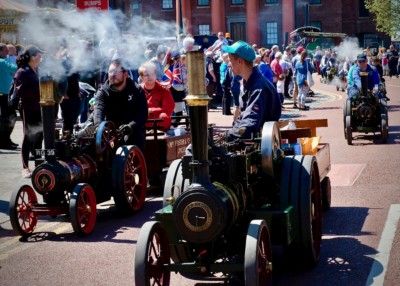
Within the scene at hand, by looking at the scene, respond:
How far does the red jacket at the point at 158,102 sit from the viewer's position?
10359 mm

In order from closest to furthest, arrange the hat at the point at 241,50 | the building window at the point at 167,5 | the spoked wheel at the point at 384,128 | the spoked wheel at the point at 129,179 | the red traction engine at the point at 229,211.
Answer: the red traction engine at the point at 229,211
the hat at the point at 241,50
the spoked wheel at the point at 129,179
the spoked wheel at the point at 384,128
the building window at the point at 167,5

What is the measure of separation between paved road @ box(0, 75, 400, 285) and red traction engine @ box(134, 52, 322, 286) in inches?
11.2

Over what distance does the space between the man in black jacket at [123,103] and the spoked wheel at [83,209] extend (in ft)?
4.46

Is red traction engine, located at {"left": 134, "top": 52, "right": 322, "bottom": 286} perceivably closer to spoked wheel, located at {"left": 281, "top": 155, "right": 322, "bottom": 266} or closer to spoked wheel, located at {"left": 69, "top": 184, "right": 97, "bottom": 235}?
spoked wheel, located at {"left": 281, "top": 155, "right": 322, "bottom": 266}

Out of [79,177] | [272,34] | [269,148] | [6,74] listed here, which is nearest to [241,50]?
[269,148]

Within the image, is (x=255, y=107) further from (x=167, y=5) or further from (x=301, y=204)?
(x=167, y=5)

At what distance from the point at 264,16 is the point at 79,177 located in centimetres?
5752

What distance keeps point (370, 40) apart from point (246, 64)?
199 feet

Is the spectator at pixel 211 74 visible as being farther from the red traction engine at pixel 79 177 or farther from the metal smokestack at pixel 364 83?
the red traction engine at pixel 79 177

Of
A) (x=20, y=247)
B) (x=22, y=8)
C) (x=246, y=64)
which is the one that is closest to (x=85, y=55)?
(x=20, y=247)

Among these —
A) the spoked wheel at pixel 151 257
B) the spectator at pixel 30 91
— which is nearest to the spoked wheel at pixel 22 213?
the spoked wheel at pixel 151 257

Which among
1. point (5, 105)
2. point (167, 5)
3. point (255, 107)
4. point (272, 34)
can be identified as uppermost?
point (167, 5)

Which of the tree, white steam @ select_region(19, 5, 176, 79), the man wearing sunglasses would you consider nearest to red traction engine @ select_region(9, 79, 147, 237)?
white steam @ select_region(19, 5, 176, 79)

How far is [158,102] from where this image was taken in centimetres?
1041
